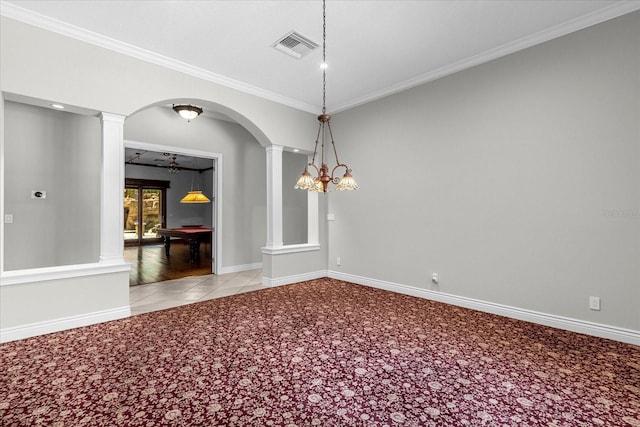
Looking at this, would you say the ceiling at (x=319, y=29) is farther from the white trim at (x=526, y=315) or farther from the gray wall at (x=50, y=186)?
the white trim at (x=526, y=315)

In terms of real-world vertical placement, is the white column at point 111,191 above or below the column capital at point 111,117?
below

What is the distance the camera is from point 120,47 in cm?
350

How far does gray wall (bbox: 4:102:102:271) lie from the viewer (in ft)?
13.1

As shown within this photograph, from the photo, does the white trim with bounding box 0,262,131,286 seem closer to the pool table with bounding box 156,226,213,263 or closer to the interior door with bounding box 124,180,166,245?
the pool table with bounding box 156,226,213,263

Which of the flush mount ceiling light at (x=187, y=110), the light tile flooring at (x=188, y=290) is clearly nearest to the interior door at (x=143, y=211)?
the light tile flooring at (x=188, y=290)

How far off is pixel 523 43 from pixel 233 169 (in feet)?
17.1

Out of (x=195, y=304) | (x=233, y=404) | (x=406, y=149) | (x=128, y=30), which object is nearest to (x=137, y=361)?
(x=233, y=404)

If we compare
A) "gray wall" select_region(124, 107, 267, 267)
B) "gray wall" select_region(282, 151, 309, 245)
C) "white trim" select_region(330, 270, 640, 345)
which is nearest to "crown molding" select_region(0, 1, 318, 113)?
"gray wall" select_region(124, 107, 267, 267)

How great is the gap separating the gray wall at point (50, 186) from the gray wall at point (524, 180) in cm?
444

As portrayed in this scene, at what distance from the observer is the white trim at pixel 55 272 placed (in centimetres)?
291

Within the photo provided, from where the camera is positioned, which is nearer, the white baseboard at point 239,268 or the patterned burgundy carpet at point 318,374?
the patterned burgundy carpet at point 318,374

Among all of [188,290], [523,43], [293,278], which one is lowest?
[188,290]

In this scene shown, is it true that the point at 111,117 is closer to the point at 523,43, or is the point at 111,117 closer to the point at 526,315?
the point at 523,43

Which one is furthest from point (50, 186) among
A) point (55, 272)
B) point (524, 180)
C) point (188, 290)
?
point (524, 180)
